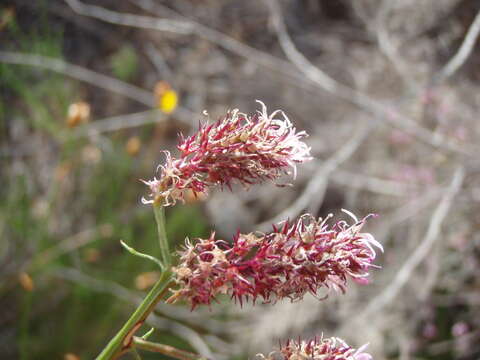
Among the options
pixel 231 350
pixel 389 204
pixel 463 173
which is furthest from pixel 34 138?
pixel 463 173

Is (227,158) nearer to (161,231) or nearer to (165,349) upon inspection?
(161,231)

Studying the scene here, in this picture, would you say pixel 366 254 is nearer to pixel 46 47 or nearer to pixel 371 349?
pixel 371 349

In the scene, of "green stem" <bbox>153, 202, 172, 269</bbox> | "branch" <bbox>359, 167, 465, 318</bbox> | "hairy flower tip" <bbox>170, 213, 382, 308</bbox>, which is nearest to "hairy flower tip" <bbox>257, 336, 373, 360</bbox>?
"hairy flower tip" <bbox>170, 213, 382, 308</bbox>

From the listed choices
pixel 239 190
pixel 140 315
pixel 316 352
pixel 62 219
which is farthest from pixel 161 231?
pixel 239 190

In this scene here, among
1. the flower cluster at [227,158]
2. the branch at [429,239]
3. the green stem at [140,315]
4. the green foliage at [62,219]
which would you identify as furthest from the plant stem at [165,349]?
the branch at [429,239]

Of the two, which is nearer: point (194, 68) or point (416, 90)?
point (416, 90)

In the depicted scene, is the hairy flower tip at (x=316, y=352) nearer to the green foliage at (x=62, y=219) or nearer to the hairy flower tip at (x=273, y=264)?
the hairy flower tip at (x=273, y=264)
